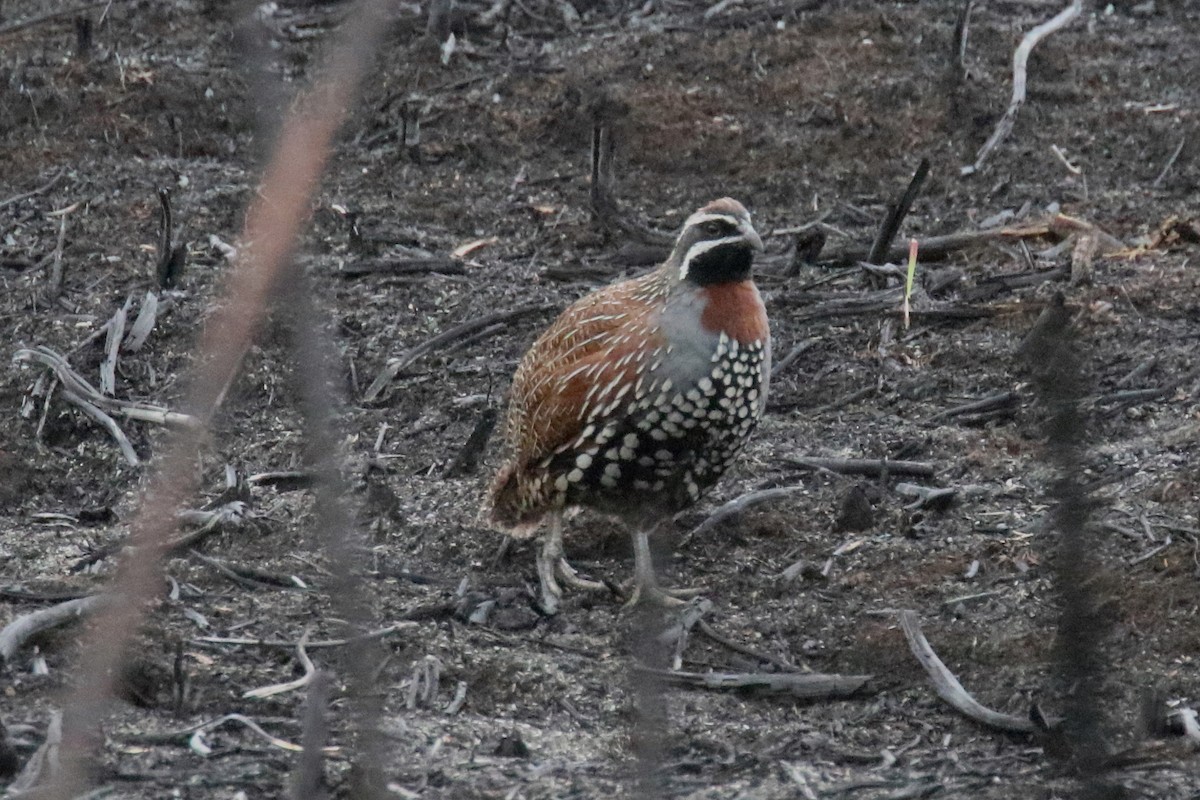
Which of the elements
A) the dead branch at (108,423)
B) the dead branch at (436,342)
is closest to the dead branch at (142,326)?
the dead branch at (108,423)

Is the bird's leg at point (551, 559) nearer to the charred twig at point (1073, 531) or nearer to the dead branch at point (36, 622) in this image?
the dead branch at point (36, 622)

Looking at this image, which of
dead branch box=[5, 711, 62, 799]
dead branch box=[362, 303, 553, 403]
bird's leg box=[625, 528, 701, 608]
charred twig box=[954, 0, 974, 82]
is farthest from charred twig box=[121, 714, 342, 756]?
charred twig box=[954, 0, 974, 82]

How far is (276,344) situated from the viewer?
7.65 metres

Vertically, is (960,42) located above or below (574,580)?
above

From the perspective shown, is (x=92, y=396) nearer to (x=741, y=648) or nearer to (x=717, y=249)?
(x=717, y=249)

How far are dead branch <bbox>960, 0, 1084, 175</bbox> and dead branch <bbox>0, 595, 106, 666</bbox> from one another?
237 inches

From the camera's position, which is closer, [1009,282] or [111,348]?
[111,348]

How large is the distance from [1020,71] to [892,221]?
2836 millimetres

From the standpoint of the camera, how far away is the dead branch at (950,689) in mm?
4570

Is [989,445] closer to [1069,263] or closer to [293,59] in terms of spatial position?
[1069,263]

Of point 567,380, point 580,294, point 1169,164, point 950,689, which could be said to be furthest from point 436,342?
point 1169,164

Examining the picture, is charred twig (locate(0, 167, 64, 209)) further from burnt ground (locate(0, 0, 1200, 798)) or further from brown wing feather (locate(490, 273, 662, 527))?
brown wing feather (locate(490, 273, 662, 527))

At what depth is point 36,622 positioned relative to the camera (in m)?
4.81

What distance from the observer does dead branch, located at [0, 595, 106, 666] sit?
15.3 feet
